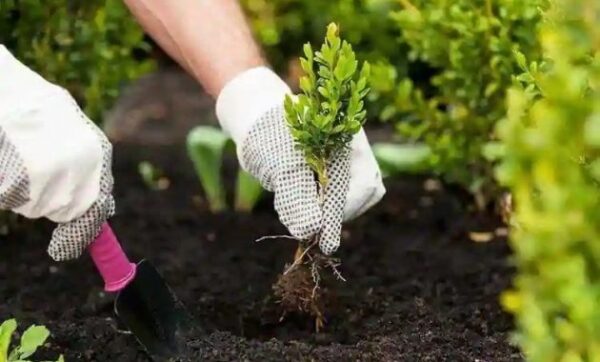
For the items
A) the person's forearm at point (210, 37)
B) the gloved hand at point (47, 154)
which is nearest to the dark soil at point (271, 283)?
the gloved hand at point (47, 154)

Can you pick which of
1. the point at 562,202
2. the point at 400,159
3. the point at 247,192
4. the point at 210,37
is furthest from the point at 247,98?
the point at 400,159

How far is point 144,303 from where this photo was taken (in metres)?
2.11

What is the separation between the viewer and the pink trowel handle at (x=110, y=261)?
202 cm

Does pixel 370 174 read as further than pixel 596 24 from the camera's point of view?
Yes

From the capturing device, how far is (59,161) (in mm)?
1768

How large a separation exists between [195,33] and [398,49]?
1.84 meters

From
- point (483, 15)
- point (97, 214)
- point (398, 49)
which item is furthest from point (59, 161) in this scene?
point (398, 49)

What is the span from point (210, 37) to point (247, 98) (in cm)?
13

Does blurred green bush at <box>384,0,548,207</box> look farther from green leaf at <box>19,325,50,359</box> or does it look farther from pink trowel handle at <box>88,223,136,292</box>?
green leaf at <box>19,325,50,359</box>

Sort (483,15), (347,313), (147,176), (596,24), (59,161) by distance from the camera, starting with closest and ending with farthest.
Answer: (596,24)
(59,161)
(347,313)
(483,15)
(147,176)

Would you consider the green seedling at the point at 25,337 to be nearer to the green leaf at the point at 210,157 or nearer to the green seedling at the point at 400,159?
the green leaf at the point at 210,157

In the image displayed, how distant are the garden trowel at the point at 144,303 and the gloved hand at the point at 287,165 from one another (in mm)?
278

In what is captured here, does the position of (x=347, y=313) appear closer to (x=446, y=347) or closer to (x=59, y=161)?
(x=446, y=347)

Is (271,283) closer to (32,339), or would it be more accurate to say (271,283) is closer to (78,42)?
(78,42)
